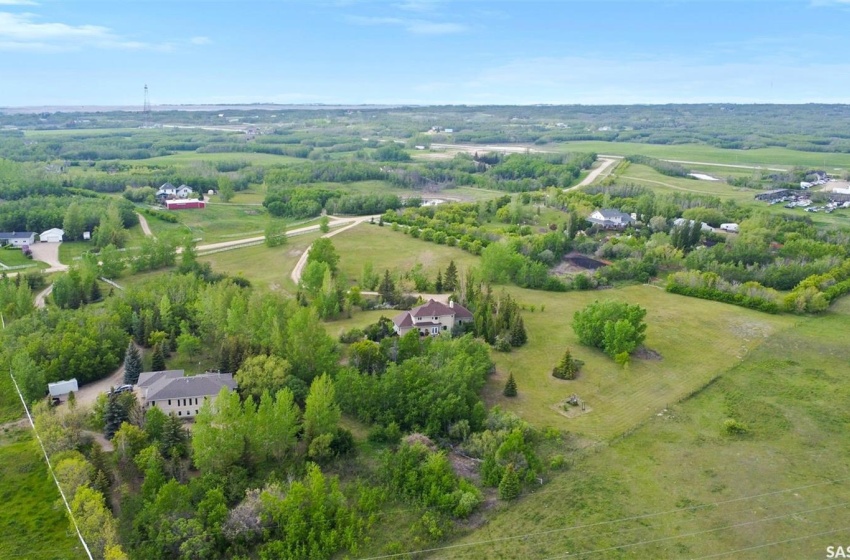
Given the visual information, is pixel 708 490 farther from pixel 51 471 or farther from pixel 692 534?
pixel 51 471

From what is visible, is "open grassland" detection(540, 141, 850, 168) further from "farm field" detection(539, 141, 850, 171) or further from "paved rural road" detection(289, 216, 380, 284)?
"paved rural road" detection(289, 216, 380, 284)

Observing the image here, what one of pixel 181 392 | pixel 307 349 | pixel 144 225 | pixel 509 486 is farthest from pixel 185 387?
pixel 144 225

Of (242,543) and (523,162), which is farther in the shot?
(523,162)

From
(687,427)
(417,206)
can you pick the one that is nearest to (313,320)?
(687,427)

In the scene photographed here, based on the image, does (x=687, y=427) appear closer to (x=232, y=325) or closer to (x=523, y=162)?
(x=232, y=325)

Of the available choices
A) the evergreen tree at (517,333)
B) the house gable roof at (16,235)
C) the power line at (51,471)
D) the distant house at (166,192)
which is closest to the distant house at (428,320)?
the evergreen tree at (517,333)

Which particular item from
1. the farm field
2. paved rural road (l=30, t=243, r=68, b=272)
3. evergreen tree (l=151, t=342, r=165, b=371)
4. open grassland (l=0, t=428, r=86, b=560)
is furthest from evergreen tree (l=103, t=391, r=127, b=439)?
the farm field

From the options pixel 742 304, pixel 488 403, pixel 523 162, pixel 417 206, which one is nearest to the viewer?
pixel 488 403
